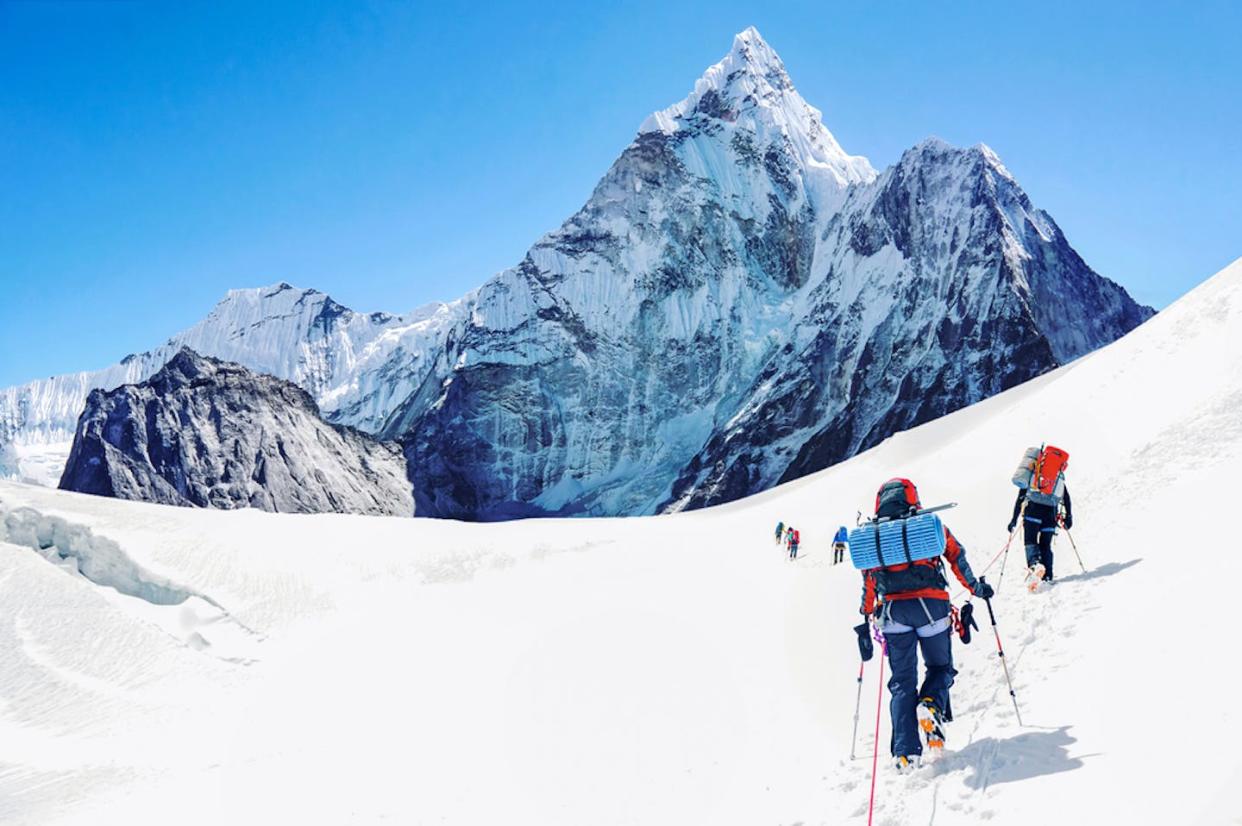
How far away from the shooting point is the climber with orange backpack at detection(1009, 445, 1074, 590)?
13289mm

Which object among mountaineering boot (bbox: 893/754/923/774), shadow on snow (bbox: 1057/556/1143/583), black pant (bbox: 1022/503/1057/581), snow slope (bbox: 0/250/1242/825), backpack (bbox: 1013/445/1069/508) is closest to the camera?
snow slope (bbox: 0/250/1242/825)

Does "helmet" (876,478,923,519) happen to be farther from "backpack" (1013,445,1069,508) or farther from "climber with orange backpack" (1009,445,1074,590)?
"backpack" (1013,445,1069,508)

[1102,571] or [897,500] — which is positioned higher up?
[897,500]

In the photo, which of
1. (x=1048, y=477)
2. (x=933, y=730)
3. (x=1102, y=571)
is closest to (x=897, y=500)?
(x=933, y=730)

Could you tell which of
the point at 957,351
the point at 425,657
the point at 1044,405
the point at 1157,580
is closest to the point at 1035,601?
the point at 1157,580

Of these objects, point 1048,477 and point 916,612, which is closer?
Answer: point 916,612

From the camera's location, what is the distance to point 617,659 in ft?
49.9

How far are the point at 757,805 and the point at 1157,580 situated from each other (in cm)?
559

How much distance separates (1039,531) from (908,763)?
23.0 feet

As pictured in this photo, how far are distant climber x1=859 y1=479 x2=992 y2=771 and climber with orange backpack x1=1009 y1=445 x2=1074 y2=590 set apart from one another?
4928 millimetres

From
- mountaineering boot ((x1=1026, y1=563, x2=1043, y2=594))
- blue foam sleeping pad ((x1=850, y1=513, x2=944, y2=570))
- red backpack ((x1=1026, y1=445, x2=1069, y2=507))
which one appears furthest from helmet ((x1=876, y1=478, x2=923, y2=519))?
red backpack ((x1=1026, y1=445, x2=1069, y2=507))

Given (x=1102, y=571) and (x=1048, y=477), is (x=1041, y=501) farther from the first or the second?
(x=1102, y=571)

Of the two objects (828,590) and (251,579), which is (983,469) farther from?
(251,579)

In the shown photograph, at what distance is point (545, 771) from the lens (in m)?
11.1
